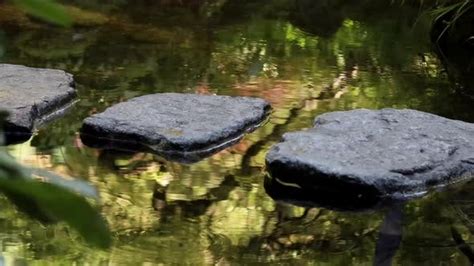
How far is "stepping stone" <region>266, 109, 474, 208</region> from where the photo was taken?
1.81 metres

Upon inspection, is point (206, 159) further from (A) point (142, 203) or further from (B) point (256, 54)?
(B) point (256, 54)

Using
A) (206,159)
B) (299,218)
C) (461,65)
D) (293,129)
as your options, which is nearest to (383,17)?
(461,65)

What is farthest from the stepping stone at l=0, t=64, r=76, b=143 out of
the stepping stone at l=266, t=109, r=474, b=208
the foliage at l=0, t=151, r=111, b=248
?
the foliage at l=0, t=151, r=111, b=248

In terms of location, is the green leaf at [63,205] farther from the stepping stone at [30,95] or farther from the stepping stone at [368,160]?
the stepping stone at [30,95]

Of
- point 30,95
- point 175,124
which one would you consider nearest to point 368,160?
point 175,124

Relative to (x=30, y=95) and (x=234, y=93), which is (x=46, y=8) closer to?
(x=30, y=95)

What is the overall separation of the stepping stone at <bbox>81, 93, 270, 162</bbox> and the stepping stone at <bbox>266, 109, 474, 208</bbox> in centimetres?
19

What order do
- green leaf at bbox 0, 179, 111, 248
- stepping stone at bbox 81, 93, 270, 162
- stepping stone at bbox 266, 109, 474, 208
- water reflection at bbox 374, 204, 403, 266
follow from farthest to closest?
stepping stone at bbox 81, 93, 270, 162
stepping stone at bbox 266, 109, 474, 208
water reflection at bbox 374, 204, 403, 266
green leaf at bbox 0, 179, 111, 248

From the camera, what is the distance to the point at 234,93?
103 inches

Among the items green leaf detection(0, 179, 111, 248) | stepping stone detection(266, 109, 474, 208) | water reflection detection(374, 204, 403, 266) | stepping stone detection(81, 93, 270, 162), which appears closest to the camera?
green leaf detection(0, 179, 111, 248)

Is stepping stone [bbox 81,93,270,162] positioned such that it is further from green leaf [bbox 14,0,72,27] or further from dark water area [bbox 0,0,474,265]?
green leaf [bbox 14,0,72,27]

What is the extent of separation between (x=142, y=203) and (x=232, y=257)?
31 centimetres

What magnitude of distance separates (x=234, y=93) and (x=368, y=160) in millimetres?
791

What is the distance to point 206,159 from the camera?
2.05m
